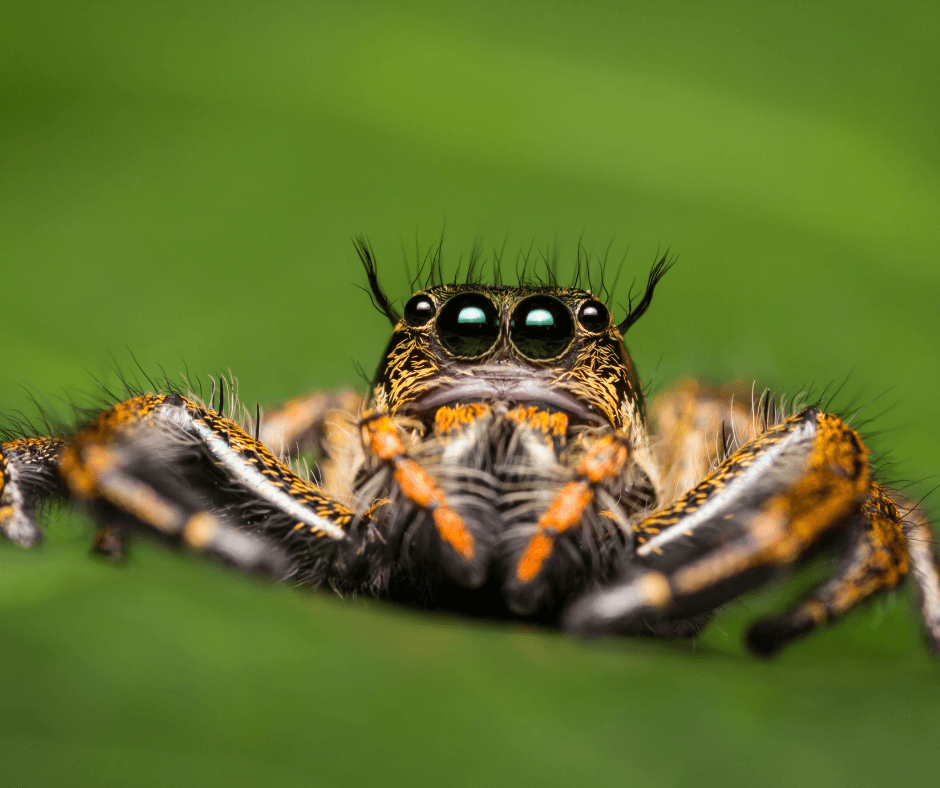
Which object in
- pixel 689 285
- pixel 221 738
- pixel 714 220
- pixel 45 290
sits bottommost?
pixel 221 738

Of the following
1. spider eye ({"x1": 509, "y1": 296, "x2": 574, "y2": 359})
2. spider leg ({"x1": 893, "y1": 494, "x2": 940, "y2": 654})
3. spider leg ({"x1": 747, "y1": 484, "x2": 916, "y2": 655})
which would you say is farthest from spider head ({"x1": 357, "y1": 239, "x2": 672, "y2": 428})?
spider leg ({"x1": 893, "y1": 494, "x2": 940, "y2": 654})

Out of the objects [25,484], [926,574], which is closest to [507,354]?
[25,484]

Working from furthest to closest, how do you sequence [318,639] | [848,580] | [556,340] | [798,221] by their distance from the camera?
[798,221] < [556,340] < [848,580] < [318,639]

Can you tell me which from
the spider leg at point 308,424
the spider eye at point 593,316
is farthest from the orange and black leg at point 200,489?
the spider leg at point 308,424

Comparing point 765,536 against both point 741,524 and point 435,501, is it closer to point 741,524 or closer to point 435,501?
point 741,524

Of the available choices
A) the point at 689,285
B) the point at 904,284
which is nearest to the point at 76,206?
the point at 689,285

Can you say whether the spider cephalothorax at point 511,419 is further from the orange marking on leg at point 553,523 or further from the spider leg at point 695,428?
the spider leg at point 695,428

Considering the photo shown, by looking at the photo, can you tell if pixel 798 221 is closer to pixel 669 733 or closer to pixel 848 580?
pixel 848 580
